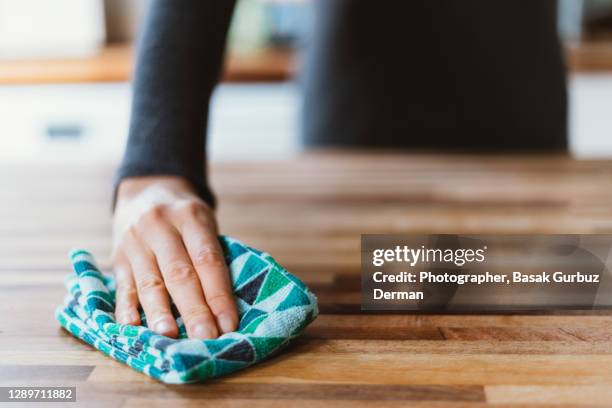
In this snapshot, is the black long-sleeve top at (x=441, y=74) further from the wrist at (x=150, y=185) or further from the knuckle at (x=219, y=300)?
the knuckle at (x=219, y=300)

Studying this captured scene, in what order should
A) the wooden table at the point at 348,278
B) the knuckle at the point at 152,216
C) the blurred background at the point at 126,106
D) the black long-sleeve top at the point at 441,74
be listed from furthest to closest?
the blurred background at the point at 126,106 → the black long-sleeve top at the point at 441,74 → the knuckle at the point at 152,216 → the wooden table at the point at 348,278

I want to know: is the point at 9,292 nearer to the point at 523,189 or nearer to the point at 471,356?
the point at 471,356

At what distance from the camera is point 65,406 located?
0.38m

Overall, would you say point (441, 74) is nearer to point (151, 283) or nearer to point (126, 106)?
point (151, 283)

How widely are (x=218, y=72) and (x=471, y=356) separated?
16.0 inches

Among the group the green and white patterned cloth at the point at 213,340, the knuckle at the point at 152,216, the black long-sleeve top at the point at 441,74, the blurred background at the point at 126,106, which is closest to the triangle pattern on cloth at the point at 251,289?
the green and white patterned cloth at the point at 213,340

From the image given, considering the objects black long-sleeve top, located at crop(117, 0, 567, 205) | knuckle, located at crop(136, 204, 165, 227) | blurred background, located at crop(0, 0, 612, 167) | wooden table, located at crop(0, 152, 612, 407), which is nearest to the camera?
wooden table, located at crop(0, 152, 612, 407)

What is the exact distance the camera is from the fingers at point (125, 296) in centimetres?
46

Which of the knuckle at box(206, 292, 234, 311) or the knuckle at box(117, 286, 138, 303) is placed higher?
the knuckle at box(206, 292, 234, 311)

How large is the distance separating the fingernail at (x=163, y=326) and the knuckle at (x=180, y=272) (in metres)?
0.04

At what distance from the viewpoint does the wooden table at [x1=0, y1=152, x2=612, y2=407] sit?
40cm

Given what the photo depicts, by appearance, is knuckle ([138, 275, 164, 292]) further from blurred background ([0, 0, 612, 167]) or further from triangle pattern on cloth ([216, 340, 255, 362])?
blurred background ([0, 0, 612, 167])

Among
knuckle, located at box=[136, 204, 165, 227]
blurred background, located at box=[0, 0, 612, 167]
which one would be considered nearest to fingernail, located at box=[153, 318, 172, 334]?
knuckle, located at box=[136, 204, 165, 227]

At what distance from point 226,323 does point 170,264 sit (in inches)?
3.1
